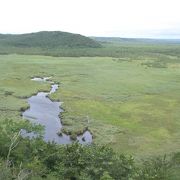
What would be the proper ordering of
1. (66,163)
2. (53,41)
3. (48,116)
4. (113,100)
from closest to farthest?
(66,163), (48,116), (113,100), (53,41)

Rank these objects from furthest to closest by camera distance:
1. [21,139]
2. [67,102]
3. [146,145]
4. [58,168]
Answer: [67,102], [146,145], [21,139], [58,168]

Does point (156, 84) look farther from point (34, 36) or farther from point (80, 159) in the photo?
point (34, 36)

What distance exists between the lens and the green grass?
133ft

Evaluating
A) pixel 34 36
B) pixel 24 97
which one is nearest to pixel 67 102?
pixel 24 97

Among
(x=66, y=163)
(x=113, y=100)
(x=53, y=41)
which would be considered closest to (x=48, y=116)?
(x=113, y=100)

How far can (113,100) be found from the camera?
188 feet

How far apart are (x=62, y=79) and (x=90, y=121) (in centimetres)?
3036

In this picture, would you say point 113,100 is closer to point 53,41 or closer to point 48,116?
point 48,116

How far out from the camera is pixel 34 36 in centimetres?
18312

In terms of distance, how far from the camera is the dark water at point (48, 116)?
1547 inches

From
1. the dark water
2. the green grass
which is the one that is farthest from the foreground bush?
the green grass

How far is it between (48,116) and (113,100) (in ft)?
41.7

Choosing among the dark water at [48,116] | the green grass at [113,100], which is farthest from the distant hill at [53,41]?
the dark water at [48,116]

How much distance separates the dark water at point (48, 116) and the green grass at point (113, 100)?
3.32 ft
